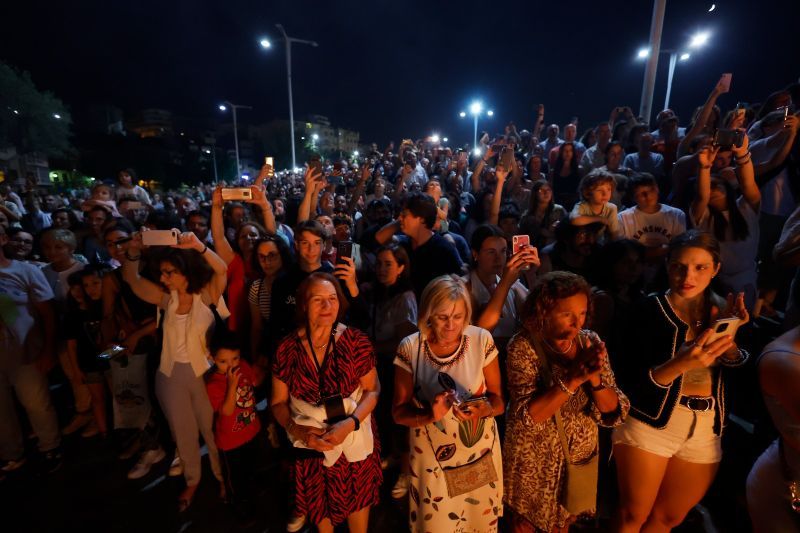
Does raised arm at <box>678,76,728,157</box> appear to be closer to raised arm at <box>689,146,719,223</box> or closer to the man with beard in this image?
raised arm at <box>689,146,719,223</box>

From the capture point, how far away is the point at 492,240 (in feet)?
9.95

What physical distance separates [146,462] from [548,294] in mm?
3904

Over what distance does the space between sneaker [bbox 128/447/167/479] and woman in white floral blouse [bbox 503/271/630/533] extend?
11.0 ft

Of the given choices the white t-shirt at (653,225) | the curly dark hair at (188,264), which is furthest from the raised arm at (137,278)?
the white t-shirt at (653,225)

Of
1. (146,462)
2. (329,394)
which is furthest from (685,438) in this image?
(146,462)

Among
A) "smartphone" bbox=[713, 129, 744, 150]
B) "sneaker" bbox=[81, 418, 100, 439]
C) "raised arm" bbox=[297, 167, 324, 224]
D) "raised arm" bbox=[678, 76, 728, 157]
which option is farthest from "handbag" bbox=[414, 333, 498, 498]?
"raised arm" bbox=[678, 76, 728, 157]

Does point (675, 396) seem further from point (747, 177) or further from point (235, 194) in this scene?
point (235, 194)

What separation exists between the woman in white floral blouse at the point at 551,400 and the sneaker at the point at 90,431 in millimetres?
4431

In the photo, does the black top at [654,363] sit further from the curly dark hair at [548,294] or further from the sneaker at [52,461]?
the sneaker at [52,461]

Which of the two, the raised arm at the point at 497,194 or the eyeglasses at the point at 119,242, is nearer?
the eyeglasses at the point at 119,242

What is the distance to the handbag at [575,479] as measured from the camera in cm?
209

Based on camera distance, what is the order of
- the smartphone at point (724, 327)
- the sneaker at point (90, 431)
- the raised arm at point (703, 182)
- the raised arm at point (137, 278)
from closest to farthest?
the smartphone at point (724, 327) → the raised arm at point (137, 278) → the raised arm at point (703, 182) → the sneaker at point (90, 431)

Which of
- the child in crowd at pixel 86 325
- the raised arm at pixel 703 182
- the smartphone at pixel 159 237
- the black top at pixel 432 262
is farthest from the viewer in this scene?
the child in crowd at pixel 86 325

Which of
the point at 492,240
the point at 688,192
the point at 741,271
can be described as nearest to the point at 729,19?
the point at 688,192
